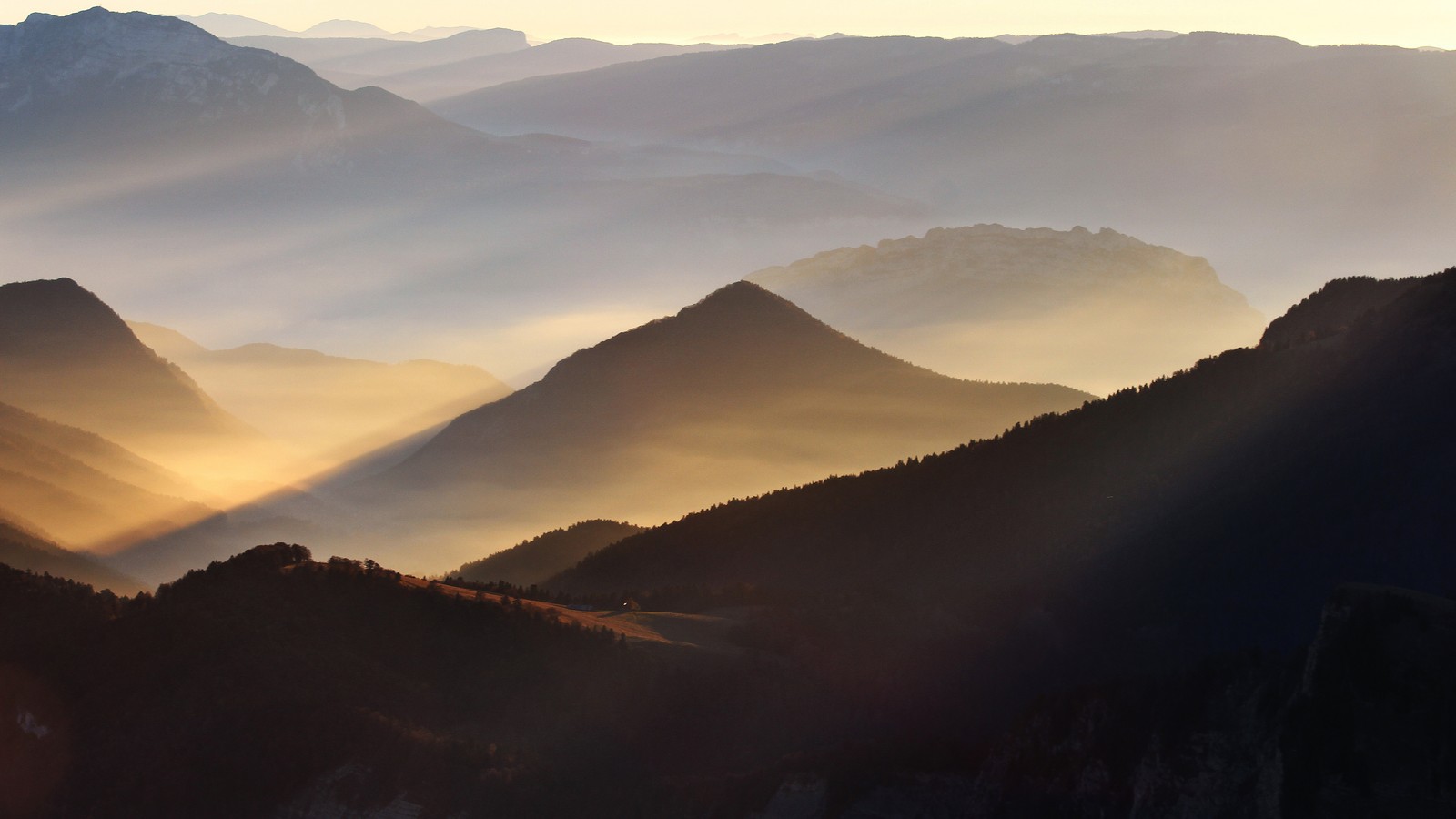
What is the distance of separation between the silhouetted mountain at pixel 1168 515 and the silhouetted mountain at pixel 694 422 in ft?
113

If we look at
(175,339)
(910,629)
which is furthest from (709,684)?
(175,339)

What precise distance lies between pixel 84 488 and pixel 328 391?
80.9m

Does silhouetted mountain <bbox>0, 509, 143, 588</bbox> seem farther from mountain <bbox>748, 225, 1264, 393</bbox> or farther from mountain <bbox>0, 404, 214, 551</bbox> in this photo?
mountain <bbox>748, 225, 1264, 393</bbox>

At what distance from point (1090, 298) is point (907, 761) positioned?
18056cm

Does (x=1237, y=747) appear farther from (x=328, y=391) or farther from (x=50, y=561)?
(x=328, y=391)

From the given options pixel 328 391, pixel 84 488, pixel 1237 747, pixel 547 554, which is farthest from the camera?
pixel 328 391

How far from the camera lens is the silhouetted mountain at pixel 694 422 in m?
78.1

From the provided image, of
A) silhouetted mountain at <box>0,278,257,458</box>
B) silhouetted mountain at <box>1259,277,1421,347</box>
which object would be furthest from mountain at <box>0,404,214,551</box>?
silhouetted mountain at <box>1259,277,1421,347</box>

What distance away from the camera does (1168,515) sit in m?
31.1

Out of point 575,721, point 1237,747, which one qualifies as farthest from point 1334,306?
point 1237,747

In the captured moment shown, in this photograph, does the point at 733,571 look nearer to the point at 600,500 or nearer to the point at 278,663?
the point at 278,663

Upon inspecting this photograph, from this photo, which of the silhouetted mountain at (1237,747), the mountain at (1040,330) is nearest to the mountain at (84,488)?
the silhouetted mountain at (1237,747)

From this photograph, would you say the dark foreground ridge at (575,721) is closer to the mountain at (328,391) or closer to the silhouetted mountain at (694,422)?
the silhouetted mountain at (694,422)

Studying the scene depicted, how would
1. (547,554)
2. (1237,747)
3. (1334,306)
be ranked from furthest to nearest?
(547,554) → (1334,306) → (1237,747)
